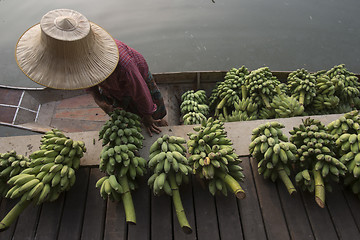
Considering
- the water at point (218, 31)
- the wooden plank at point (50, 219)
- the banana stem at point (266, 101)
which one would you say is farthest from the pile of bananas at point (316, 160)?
the water at point (218, 31)

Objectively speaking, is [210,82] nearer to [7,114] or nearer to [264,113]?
[264,113]

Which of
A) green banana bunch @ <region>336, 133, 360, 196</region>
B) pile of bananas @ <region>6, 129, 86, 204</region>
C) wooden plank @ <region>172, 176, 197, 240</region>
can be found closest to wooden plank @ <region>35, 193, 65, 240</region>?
pile of bananas @ <region>6, 129, 86, 204</region>

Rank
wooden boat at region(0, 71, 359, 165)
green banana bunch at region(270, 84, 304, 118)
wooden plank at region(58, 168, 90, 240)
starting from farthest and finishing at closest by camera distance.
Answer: wooden boat at region(0, 71, 359, 165) < green banana bunch at region(270, 84, 304, 118) < wooden plank at region(58, 168, 90, 240)

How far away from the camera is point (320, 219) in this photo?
2023 millimetres

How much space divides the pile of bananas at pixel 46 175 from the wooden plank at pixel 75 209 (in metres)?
0.11

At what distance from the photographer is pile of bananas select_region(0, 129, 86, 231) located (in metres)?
1.80

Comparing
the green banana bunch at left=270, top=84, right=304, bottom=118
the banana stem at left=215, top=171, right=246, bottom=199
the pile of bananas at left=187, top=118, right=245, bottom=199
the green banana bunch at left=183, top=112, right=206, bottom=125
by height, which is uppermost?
the green banana bunch at left=183, top=112, right=206, bottom=125

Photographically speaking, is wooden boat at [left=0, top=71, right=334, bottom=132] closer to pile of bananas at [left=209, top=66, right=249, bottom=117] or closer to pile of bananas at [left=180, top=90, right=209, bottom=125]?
pile of bananas at [left=180, top=90, right=209, bottom=125]

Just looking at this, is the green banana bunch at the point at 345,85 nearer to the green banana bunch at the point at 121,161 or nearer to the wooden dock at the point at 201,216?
the wooden dock at the point at 201,216

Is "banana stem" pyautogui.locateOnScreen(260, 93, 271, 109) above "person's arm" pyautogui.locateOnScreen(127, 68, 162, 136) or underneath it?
above

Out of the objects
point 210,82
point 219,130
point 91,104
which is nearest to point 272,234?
point 219,130

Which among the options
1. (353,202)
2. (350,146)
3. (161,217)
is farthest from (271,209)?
(161,217)

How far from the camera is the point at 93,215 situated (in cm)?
207

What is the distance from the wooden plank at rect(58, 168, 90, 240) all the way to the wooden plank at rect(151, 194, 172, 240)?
1.96 ft
